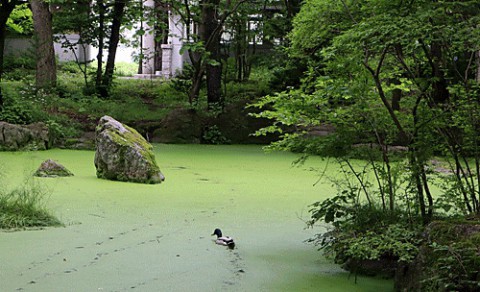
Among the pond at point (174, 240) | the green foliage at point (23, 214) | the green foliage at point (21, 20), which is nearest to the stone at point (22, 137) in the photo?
the pond at point (174, 240)

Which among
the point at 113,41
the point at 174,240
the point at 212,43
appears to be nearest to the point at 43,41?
the point at 113,41

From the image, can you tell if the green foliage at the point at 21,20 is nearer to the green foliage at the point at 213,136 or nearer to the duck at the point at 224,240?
the green foliage at the point at 213,136

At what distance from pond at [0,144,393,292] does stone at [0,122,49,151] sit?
2.01 metres

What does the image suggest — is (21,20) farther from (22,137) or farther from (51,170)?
(51,170)

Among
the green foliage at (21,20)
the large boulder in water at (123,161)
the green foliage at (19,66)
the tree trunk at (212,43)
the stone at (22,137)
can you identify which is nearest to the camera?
the large boulder in water at (123,161)

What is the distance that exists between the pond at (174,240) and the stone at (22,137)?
2.01m

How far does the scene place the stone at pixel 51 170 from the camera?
7.01m

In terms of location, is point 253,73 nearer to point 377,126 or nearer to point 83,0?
point 83,0

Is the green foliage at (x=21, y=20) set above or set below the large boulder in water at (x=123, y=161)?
above

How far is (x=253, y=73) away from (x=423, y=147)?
42.4 feet

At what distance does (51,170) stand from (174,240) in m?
2.96

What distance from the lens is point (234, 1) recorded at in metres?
14.1

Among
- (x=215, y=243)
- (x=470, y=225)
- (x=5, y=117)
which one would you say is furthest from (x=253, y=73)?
(x=470, y=225)

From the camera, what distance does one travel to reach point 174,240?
4.57 metres
